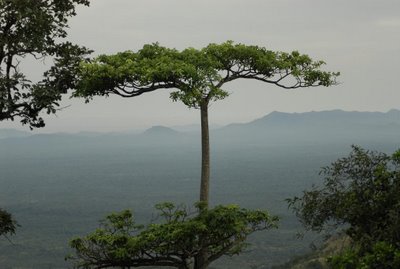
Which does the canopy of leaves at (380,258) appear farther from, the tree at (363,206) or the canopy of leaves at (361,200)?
the canopy of leaves at (361,200)

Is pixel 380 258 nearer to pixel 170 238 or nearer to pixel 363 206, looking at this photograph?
pixel 363 206

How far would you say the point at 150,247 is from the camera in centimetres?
1492

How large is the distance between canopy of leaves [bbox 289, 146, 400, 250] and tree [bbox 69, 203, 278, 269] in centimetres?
186

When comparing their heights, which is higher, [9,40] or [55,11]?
[55,11]

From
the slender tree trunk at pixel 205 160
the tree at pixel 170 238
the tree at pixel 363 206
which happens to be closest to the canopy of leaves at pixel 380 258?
the tree at pixel 363 206

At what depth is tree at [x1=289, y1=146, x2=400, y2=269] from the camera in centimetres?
1043

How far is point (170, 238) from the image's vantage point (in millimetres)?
14492

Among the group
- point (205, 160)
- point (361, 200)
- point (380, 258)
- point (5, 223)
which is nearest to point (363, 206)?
point (361, 200)

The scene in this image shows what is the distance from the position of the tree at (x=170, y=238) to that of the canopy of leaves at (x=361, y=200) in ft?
6.11

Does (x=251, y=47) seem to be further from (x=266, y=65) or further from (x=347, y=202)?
(x=347, y=202)

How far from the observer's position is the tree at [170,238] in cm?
1452

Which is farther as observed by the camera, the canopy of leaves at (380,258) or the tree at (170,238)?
the tree at (170,238)

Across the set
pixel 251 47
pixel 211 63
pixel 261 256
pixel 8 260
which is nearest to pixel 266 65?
pixel 251 47

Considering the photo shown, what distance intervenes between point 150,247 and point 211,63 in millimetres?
6412
